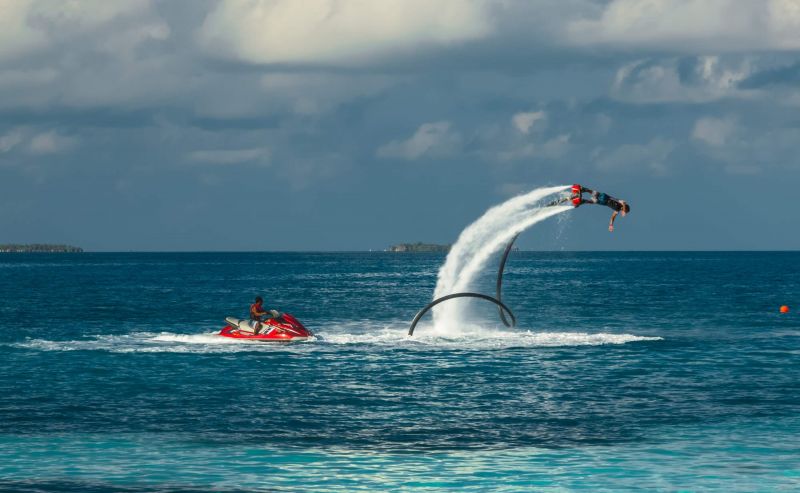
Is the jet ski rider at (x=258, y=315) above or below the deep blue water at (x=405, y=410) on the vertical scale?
above

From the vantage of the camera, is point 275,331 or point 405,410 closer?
point 405,410

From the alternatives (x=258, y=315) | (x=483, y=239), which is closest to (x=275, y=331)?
(x=258, y=315)

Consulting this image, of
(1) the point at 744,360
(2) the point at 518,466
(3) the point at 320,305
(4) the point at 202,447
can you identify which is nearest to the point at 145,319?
(3) the point at 320,305

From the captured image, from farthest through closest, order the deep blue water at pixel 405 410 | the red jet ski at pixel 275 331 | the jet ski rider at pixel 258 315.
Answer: the red jet ski at pixel 275 331 < the jet ski rider at pixel 258 315 < the deep blue water at pixel 405 410

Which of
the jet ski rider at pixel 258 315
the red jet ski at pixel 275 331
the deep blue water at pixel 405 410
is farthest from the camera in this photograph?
the red jet ski at pixel 275 331

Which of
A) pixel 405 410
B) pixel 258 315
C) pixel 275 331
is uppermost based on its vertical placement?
pixel 258 315

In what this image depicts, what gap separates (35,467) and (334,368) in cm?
1965

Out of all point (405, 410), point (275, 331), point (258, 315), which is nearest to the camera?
point (405, 410)

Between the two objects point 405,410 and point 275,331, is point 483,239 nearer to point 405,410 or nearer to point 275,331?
point 275,331

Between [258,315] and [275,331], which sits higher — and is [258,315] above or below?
above

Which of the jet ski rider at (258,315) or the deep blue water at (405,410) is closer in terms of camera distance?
the deep blue water at (405,410)

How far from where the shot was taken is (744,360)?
47.7 metres

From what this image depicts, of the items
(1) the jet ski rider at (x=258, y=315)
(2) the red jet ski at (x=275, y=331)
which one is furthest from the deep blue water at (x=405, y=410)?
(1) the jet ski rider at (x=258, y=315)

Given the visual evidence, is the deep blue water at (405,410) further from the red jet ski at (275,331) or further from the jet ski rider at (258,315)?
the jet ski rider at (258,315)
